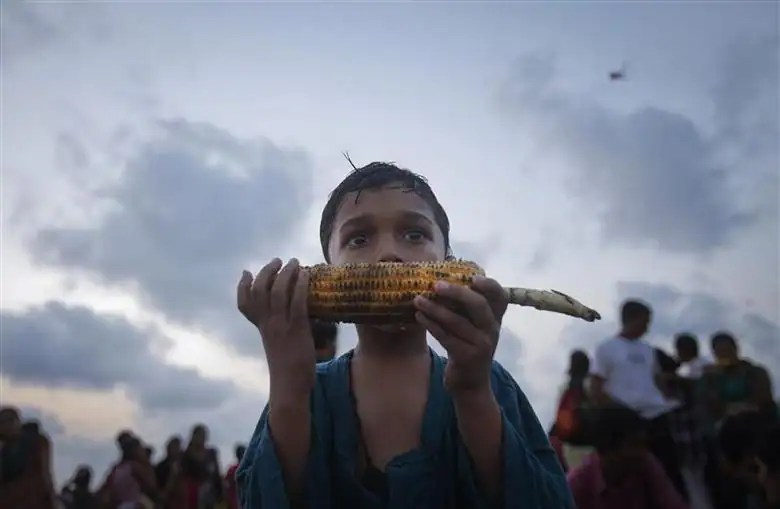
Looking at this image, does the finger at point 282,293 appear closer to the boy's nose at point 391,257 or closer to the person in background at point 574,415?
the boy's nose at point 391,257

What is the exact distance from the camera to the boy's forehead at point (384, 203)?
1.94 meters

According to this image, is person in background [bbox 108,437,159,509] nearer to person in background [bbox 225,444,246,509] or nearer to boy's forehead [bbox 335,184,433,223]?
person in background [bbox 225,444,246,509]

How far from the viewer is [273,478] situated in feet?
5.23

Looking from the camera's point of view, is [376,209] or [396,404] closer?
[396,404]

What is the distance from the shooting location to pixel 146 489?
26.5 ft

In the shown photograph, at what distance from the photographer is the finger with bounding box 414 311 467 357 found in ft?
5.05

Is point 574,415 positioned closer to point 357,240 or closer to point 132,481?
point 357,240

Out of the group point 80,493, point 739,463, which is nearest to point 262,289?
point 739,463

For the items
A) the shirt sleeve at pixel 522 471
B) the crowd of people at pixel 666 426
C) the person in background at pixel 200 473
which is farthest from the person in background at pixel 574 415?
the person in background at pixel 200 473

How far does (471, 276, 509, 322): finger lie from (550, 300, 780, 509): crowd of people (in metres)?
2.79

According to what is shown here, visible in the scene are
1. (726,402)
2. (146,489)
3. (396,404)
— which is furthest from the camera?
(146,489)

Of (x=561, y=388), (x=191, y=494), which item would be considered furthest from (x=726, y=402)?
(x=191, y=494)

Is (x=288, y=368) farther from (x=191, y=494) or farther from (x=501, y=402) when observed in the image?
(x=191, y=494)

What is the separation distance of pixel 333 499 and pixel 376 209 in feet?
2.48
